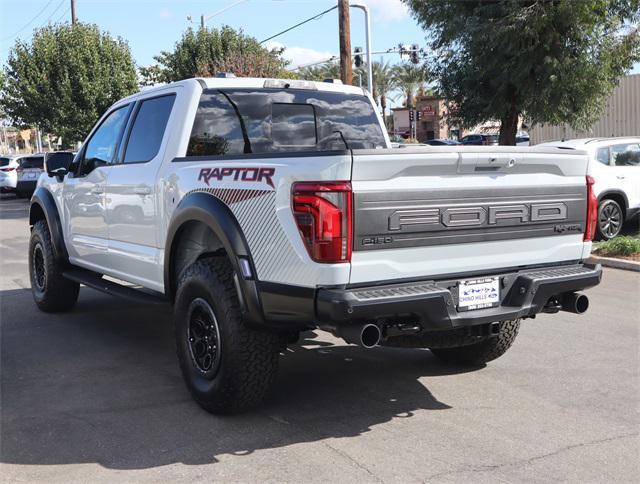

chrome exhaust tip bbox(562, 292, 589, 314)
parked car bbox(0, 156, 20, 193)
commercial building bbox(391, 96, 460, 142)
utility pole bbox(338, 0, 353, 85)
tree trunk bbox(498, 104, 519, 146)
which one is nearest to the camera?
chrome exhaust tip bbox(562, 292, 589, 314)

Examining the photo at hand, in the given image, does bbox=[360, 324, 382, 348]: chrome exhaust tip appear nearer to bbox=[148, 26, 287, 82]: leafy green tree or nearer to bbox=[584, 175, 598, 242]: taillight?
bbox=[584, 175, 598, 242]: taillight

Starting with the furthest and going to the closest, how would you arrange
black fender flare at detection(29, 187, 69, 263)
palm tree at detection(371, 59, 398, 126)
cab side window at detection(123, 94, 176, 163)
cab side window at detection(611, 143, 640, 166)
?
palm tree at detection(371, 59, 398, 126) → cab side window at detection(611, 143, 640, 166) → black fender flare at detection(29, 187, 69, 263) → cab side window at detection(123, 94, 176, 163)

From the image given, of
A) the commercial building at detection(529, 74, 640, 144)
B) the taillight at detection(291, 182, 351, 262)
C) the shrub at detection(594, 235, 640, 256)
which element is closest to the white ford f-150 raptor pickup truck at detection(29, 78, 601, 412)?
the taillight at detection(291, 182, 351, 262)

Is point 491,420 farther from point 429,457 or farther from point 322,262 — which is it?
point 322,262

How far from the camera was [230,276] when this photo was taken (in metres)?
4.51

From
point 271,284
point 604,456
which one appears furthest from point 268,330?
point 604,456

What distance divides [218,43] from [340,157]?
26792 mm

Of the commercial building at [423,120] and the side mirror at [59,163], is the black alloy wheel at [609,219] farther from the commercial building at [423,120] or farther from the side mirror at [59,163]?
the commercial building at [423,120]

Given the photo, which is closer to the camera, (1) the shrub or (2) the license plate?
(2) the license plate

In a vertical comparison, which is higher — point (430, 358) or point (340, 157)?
point (340, 157)

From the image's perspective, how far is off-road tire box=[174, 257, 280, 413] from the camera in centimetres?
433

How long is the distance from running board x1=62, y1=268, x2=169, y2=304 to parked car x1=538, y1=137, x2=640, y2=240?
7992 millimetres

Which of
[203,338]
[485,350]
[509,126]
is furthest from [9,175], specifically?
[485,350]

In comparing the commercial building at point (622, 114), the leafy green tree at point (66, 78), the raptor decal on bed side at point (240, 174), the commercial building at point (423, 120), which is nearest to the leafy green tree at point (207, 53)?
the leafy green tree at point (66, 78)
